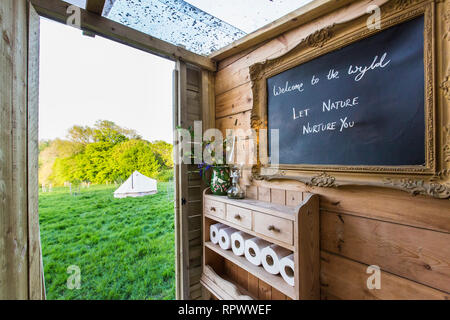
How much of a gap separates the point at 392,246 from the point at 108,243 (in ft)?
4.64

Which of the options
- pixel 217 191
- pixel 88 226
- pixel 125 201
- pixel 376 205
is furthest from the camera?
pixel 217 191

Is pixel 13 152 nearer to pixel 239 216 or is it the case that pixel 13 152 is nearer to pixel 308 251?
pixel 239 216

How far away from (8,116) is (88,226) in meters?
0.64

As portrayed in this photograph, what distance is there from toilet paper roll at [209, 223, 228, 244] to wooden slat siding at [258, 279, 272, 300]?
1.24 feet

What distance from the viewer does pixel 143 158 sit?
4.10ft

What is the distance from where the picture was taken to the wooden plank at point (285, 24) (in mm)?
886

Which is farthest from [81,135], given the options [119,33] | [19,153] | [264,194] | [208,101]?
[264,194]

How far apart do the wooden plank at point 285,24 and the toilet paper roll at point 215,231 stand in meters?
1.25

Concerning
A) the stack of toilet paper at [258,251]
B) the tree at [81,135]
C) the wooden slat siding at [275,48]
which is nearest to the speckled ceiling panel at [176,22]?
the wooden slat siding at [275,48]

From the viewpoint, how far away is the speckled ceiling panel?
96 centimetres

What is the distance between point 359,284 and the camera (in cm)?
83

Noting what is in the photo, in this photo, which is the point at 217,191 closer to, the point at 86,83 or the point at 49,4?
the point at 86,83

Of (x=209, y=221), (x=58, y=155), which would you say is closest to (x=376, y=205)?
(x=209, y=221)

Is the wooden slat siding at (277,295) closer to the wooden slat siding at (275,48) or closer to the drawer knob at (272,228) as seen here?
the drawer knob at (272,228)
